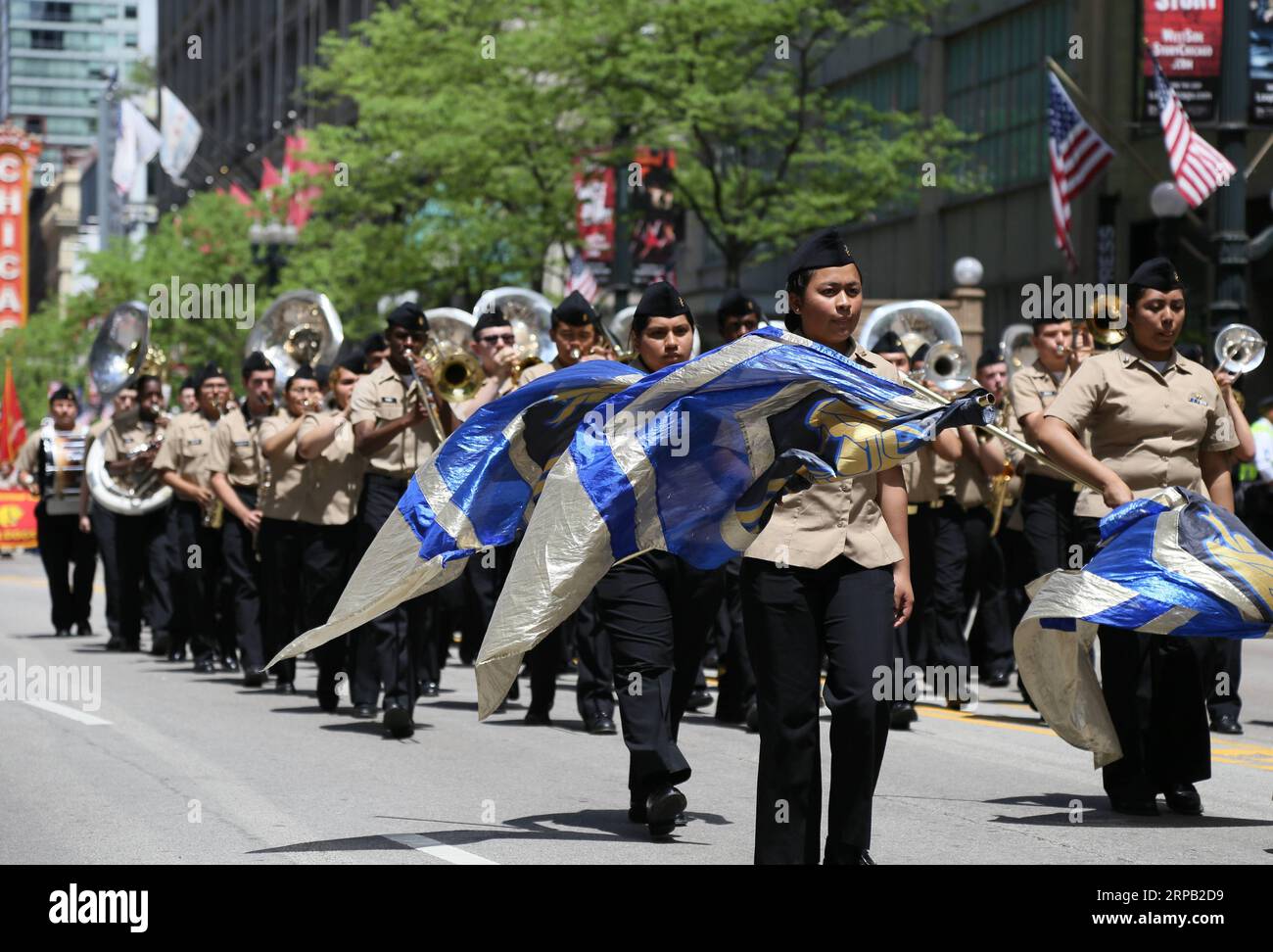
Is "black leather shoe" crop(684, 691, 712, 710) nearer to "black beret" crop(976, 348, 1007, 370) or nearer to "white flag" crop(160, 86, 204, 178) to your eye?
"black beret" crop(976, 348, 1007, 370)

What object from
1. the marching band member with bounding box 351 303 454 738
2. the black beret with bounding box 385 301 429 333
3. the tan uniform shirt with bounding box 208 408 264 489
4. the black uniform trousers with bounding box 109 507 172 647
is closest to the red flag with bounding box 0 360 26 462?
the black uniform trousers with bounding box 109 507 172 647

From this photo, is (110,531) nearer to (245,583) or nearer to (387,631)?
(245,583)

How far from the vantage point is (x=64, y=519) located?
21078 mm

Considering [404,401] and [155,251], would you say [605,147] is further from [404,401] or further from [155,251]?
[155,251]

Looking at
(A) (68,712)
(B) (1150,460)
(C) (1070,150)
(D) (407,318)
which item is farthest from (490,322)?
(C) (1070,150)

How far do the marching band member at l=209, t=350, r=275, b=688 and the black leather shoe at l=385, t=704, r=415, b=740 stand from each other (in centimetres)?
340

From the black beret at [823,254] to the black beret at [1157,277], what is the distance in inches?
97.5

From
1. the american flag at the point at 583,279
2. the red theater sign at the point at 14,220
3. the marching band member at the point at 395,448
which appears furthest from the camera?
the red theater sign at the point at 14,220

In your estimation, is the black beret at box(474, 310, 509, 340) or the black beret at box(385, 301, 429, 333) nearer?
the black beret at box(385, 301, 429, 333)

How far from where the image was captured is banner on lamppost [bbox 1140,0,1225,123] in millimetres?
21531

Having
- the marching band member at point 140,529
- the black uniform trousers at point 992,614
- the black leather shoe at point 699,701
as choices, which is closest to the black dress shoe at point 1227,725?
the black uniform trousers at point 992,614

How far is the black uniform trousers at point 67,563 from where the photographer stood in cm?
2053

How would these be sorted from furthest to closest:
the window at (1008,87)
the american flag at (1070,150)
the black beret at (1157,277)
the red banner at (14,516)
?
the red banner at (14,516) < the window at (1008,87) < the american flag at (1070,150) < the black beret at (1157,277)

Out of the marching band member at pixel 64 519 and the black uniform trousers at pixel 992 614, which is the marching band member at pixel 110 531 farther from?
the black uniform trousers at pixel 992 614
